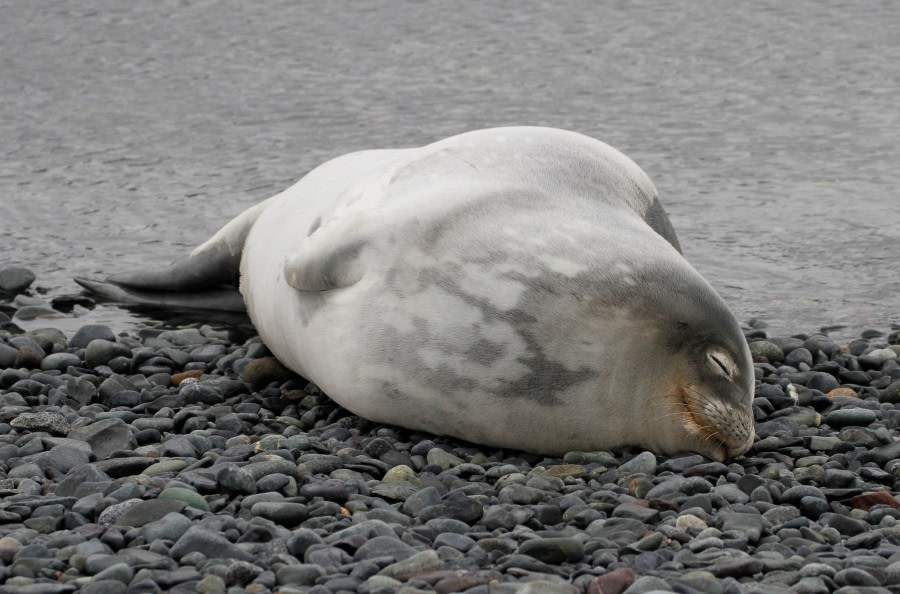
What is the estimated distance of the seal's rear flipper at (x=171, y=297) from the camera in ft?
20.6

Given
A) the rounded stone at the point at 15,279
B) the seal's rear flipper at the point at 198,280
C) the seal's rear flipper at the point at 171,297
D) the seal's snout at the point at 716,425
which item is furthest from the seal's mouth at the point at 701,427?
the rounded stone at the point at 15,279

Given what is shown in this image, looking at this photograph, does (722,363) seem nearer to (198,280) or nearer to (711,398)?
(711,398)

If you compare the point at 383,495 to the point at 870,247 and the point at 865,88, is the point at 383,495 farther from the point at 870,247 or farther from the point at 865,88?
the point at 865,88

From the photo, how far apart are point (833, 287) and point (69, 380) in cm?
356

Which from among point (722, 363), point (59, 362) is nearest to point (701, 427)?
point (722, 363)

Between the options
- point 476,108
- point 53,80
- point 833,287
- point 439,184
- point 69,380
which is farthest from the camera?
point 53,80

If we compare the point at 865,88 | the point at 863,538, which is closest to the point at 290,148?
the point at 865,88

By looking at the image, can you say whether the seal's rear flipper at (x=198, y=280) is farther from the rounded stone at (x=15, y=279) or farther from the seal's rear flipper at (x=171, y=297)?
the rounded stone at (x=15, y=279)

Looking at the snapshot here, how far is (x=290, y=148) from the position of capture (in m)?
9.25

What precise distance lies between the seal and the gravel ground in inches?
4.7

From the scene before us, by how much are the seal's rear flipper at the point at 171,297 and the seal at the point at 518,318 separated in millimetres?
1553

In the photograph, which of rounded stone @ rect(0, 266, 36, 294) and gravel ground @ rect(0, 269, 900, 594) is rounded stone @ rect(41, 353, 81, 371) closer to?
gravel ground @ rect(0, 269, 900, 594)

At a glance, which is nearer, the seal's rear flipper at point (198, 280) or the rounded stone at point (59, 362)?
the rounded stone at point (59, 362)

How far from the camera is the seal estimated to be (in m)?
4.14
